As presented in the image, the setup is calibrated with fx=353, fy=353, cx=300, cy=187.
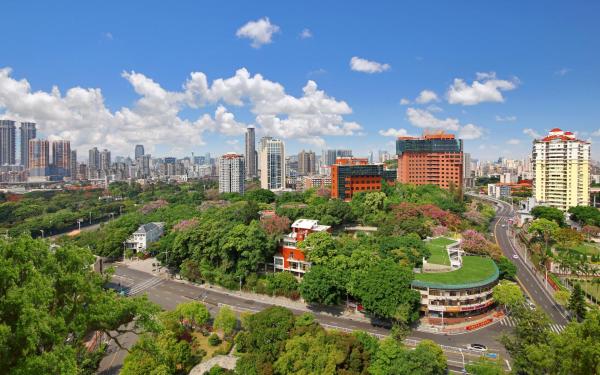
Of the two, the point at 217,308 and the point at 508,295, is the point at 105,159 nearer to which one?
the point at 217,308

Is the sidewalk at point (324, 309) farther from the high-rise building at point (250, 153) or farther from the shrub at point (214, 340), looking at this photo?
the high-rise building at point (250, 153)

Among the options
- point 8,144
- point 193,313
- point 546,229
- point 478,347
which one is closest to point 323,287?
point 193,313

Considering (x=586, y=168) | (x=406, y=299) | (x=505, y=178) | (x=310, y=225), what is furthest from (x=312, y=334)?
(x=505, y=178)

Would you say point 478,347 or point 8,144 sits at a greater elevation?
point 8,144

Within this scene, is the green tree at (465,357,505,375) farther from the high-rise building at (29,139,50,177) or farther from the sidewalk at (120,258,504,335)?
the high-rise building at (29,139,50,177)

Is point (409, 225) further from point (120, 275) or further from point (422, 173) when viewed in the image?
point (422, 173)
